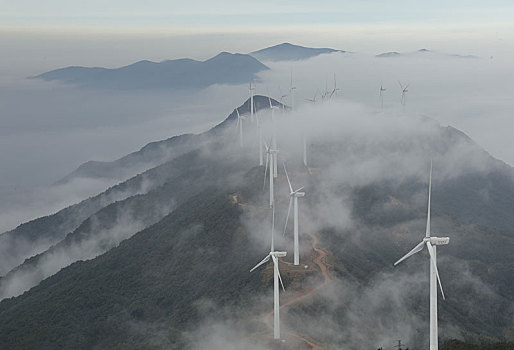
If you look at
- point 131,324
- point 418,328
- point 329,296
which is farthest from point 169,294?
point 418,328

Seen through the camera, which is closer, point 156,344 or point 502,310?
point 156,344

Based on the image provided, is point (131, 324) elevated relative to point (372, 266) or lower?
lower

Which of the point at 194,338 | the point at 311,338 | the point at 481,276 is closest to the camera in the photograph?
the point at 311,338

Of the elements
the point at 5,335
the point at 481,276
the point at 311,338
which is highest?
the point at 311,338

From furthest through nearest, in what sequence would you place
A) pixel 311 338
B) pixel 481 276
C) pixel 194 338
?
pixel 481 276 → pixel 194 338 → pixel 311 338

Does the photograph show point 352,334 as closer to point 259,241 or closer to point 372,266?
point 372,266

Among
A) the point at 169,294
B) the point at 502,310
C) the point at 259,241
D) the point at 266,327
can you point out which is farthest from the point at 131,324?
the point at 502,310

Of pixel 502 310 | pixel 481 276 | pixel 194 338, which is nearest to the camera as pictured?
pixel 194 338

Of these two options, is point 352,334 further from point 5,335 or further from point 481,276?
point 5,335

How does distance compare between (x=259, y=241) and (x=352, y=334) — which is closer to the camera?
(x=352, y=334)
